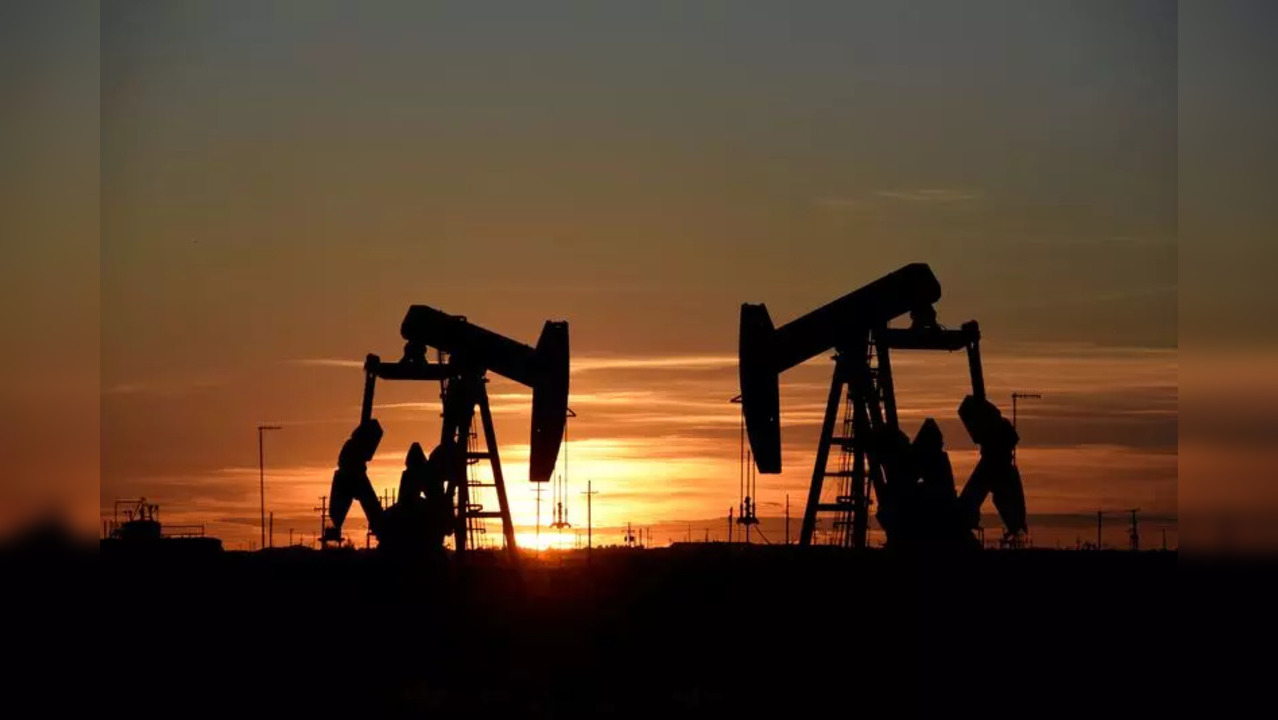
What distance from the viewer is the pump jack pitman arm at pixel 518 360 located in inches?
2088

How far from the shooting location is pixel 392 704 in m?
37.8

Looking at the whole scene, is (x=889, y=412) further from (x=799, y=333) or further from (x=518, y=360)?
(x=518, y=360)

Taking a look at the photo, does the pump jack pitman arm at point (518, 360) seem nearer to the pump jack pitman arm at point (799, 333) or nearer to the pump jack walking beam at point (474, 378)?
the pump jack walking beam at point (474, 378)

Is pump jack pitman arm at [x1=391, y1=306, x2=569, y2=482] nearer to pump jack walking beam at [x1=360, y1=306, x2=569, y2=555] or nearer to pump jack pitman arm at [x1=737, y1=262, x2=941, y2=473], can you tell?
pump jack walking beam at [x1=360, y1=306, x2=569, y2=555]

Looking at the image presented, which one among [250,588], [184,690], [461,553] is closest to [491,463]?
[461,553]

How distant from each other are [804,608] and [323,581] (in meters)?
15.2

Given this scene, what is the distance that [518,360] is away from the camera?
54062 millimetres

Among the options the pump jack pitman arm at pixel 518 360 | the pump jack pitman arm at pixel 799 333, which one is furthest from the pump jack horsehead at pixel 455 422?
the pump jack pitman arm at pixel 799 333

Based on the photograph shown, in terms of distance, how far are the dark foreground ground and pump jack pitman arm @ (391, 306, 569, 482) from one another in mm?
4062

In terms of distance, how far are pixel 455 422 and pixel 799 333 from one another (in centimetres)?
1093

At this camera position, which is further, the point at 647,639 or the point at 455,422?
the point at 455,422

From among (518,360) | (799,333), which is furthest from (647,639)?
(518,360)

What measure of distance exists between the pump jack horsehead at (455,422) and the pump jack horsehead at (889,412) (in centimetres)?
→ 628

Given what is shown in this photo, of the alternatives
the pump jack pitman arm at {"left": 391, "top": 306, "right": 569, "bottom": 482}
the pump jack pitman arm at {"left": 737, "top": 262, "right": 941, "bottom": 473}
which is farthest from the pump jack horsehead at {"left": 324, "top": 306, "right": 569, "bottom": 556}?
the pump jack pitman arm at {"left": 737, "top": 262, "right": 941, "bottom": 473}
